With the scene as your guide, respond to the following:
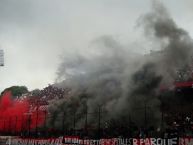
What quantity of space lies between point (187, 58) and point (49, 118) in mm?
23030

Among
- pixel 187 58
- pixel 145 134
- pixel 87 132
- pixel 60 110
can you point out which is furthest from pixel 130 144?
pixel 60 110

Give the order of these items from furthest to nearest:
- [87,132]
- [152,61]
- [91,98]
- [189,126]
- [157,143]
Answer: [91,98]
[152,61]
[87,132]
[189,126]
[157,143]

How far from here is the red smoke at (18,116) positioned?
63188 millimetres

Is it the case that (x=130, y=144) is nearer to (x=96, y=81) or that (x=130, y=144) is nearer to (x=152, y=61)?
(x=152, y=61)

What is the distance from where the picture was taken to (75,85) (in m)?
62.8

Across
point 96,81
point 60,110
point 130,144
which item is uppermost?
point 96,81

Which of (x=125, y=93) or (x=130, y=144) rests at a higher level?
(x=125, y=93)

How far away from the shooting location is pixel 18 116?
71.5m

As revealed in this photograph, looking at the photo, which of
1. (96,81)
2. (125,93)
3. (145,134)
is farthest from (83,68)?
(145,134)

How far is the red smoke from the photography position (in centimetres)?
6319

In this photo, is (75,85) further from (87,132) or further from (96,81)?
(87,132)

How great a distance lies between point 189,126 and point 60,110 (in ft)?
96.9

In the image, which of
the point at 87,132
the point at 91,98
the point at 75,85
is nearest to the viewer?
the point at 87,132

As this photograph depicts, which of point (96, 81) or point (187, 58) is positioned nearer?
point (187, 58)
